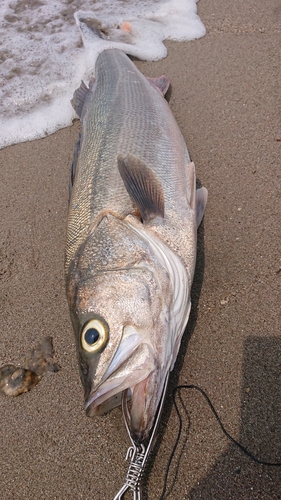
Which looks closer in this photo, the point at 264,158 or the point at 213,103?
the point at 264,158

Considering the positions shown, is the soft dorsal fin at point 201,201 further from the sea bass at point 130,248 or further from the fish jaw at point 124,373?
the fish jaw at point 124,373

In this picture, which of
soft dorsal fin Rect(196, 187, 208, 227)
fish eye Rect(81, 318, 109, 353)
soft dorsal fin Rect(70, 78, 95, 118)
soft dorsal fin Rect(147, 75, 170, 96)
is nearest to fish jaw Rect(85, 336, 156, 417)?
fish eye Rect(81, 318, 109, 353)

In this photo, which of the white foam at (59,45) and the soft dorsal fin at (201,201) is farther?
the white foam at (59,45)

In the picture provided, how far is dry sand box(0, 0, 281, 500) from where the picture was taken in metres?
2.29

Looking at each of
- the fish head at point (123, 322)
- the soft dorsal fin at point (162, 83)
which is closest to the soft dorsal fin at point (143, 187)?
the fish head at point (123, 322)

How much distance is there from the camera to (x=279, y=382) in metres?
2.39

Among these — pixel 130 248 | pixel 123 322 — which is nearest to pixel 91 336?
pixel 123 322

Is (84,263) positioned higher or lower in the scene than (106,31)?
lower

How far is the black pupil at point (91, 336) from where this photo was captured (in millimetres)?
2049

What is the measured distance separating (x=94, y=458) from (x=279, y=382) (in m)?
1.23

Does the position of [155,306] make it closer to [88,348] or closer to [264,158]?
[88,348]

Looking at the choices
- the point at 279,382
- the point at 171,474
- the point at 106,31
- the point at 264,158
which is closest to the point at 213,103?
the point at 264,158

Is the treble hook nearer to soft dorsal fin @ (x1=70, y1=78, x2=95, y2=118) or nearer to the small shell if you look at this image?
the small shell

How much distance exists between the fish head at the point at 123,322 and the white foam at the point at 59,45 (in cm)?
254
